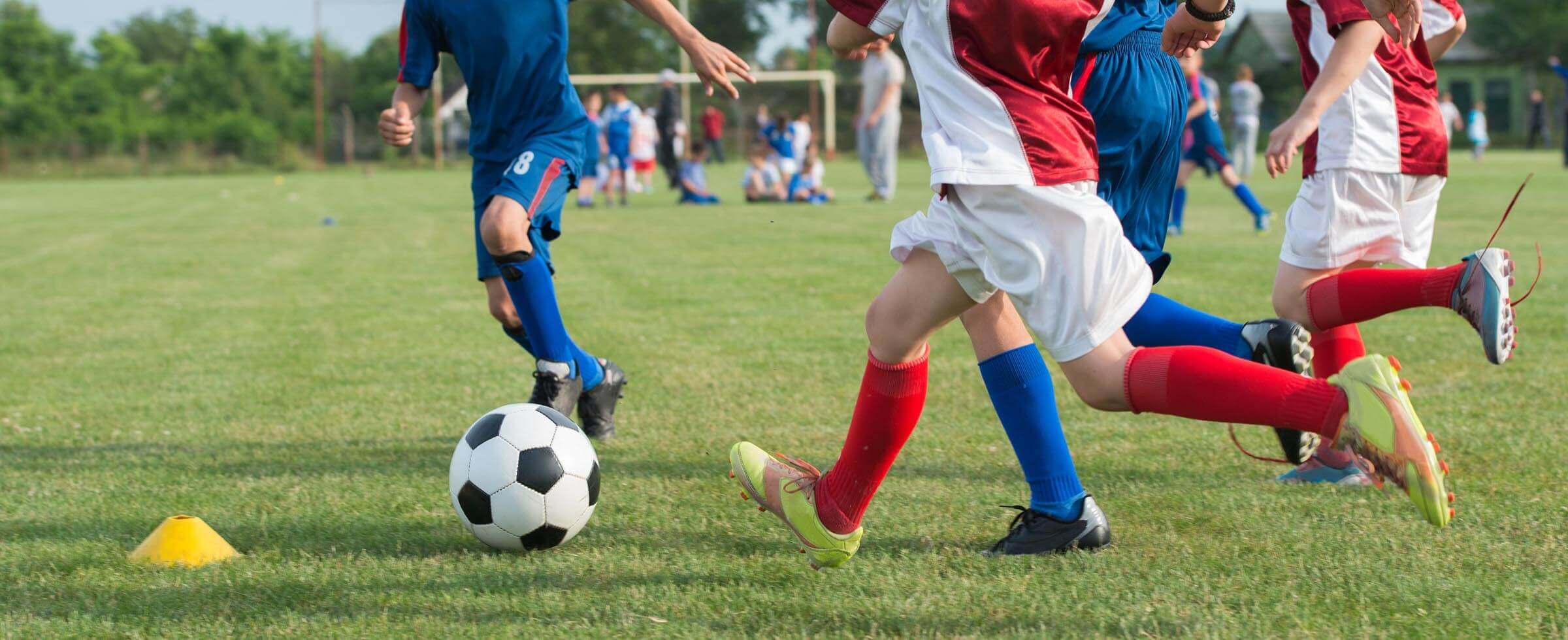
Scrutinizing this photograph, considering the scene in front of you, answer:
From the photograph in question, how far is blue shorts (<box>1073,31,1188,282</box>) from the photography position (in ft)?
10.7

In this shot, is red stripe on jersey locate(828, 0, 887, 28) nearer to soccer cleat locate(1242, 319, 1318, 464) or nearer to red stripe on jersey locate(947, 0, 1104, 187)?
red stripe on jersey locate(947, 0, 1104, 187)

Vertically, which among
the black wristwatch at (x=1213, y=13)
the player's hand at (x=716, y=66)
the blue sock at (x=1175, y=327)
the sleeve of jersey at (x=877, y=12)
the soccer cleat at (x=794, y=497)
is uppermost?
the black wristwatch at (x=1213, y=13)

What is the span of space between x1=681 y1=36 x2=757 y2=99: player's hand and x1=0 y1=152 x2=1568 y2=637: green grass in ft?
3.64

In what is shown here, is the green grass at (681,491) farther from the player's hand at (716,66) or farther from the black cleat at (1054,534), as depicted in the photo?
the player's hand at (716,66)

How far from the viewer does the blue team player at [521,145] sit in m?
4.36

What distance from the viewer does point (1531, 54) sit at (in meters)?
55.1

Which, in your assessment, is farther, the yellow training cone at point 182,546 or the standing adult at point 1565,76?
the standing adult at point 1565,76

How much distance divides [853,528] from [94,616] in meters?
1.59

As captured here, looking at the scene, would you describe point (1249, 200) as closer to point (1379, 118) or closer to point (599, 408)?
point (1379, 118)

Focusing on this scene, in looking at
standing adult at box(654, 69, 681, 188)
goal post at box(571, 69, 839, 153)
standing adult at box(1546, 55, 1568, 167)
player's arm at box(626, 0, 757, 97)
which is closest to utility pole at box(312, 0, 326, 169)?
goal post at box(571, 69, 839, 153)

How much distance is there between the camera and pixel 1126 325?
3520 mm

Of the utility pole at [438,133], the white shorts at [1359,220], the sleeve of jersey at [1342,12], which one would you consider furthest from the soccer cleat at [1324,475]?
the utility pole at [438,133]

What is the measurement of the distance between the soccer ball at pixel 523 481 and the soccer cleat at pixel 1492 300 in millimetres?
2143

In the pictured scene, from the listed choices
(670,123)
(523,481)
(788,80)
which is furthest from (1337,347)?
(788,80)
